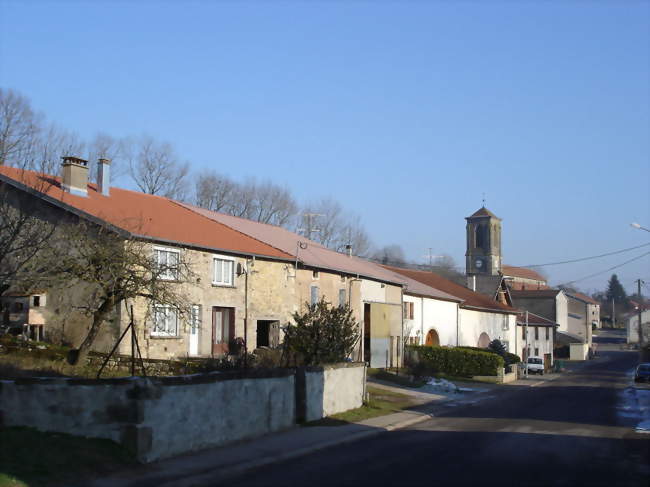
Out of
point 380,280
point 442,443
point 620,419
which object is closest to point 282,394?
point 442,443

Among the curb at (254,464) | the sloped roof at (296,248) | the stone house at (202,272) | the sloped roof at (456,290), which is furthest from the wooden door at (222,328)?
the sloped roof at (456,290)

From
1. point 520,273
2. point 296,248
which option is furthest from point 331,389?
point 520,273

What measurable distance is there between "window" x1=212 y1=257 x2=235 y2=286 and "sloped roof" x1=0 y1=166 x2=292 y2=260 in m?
0.65

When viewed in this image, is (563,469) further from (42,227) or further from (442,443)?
(42,227)

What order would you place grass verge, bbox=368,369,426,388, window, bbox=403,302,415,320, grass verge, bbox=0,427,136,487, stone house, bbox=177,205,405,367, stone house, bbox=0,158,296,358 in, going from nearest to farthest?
1. grass verge, bbox=0,427,136,487
2. stone house, bbox=0,158,296,358
3. grass verge, bbox=368,369,426,388
4. stone house, bbox=177,205,405,367
5. window, bbox=403,302,415,320

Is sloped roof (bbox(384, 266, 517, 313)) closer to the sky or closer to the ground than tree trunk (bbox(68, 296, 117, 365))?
closer to the sky

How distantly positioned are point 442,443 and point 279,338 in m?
18.2

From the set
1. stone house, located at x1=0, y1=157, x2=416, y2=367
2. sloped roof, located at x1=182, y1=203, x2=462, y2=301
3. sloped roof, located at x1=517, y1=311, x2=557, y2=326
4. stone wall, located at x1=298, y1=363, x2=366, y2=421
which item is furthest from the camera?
sloped roof, located at x1=517, y1=311, x2=557, y2=326

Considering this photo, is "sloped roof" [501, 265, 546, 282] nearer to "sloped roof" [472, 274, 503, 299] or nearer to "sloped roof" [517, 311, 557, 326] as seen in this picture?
"sloped roof" [517, 311, 557, 326]

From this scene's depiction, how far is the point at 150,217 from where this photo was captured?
29844mm

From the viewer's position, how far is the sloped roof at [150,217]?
1011 inches

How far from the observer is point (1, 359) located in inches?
760

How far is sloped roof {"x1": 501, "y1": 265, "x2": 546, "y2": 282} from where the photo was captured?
504ft

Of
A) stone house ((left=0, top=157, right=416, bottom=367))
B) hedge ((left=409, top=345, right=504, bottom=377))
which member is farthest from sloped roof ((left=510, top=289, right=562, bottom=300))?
stone house ((left=0, top=157, right=416, bottom=367))
